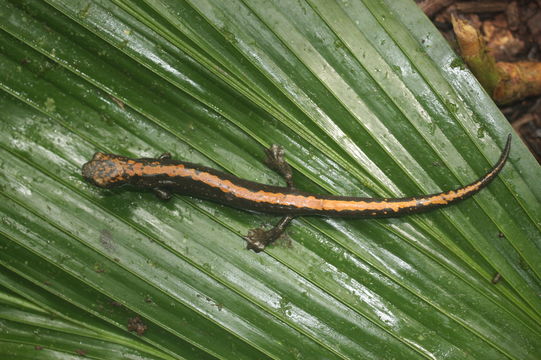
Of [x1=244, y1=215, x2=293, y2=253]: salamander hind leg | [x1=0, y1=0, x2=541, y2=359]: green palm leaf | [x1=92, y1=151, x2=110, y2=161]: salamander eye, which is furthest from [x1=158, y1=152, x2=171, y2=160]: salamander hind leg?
[x1=244, y1=215, x2=293, y2=253]: salamander hind leg

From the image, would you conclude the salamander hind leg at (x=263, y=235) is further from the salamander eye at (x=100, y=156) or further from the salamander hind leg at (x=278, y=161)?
the salamander eye at (x=100, y=156)

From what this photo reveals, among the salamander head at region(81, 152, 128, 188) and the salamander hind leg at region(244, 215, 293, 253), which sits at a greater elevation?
the salamander head at region(81, 152, 128, 188)

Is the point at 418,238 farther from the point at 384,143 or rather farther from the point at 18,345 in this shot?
the point at 18,345

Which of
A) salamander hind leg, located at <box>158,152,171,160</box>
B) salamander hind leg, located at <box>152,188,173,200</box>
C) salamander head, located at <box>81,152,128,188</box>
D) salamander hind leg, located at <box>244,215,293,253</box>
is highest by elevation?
salamander hind leg, located at <box>158,152,171,160</box>

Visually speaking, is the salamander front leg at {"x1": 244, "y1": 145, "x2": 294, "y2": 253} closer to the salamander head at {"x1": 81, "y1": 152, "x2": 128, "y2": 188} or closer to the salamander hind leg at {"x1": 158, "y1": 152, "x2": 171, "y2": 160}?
the salamander hind leg at {"x1": 158, "y1": 152, "x2": 171, "y2": 160}

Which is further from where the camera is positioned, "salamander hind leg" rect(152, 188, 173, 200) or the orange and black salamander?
"salamander hind leg" rect(152, 188, 173, 200)

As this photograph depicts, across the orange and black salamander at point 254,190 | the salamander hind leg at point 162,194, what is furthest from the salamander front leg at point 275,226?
the salamander hind leg at point 162,194
